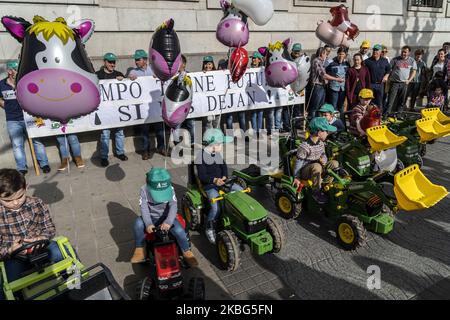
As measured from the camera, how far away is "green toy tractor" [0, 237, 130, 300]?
265cm

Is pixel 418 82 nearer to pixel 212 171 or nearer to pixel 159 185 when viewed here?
pixel 212 171

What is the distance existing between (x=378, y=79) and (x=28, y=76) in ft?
29.0

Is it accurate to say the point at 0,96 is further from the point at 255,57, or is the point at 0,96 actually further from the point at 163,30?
the point at 255,57

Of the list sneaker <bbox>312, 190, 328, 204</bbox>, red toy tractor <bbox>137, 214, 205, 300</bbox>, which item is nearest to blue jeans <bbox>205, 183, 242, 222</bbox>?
red toy tractor <bbox>137, 214, 205, 300</bbox>

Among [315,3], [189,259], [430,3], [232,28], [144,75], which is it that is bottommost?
[189,259]

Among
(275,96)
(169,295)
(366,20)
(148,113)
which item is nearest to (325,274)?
(169,295)

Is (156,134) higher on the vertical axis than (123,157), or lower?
higher

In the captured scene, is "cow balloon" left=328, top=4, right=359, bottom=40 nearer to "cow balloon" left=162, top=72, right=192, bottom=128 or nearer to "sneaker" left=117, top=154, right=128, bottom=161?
"cow balloon" left=162, top=72, right=192, bottom=128

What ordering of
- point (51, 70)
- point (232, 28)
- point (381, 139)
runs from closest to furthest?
A: point (51, 70) < point (381, 139) < point (232, 28)

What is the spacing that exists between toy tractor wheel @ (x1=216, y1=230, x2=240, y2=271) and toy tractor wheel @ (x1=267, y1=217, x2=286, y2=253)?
1.48ft

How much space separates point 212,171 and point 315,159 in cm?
160

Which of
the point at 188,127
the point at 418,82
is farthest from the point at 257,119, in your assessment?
the point at 418,82

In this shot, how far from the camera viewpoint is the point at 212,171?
4582mm
